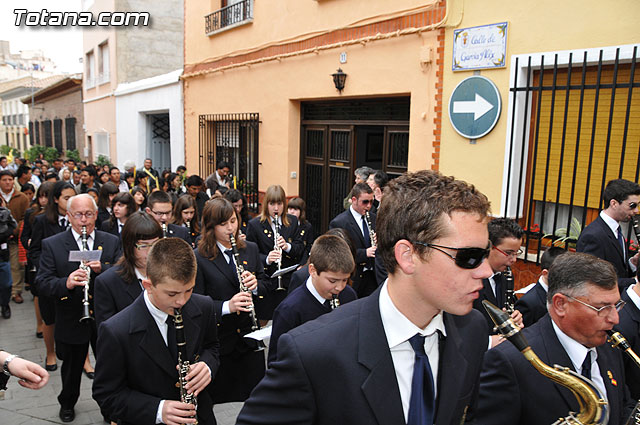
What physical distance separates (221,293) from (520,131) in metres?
4.52

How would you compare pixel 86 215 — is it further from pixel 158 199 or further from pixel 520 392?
pixel 520 392

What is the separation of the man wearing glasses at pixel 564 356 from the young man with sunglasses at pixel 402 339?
652 millimetres

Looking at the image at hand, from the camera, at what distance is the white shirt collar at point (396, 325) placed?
1.79 metres

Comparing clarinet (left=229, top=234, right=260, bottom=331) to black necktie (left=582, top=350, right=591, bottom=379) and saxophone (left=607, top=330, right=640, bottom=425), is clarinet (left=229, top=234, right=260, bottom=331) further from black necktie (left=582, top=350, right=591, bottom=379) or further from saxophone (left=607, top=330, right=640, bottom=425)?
saxophone (left=607, top=330, right=640, bottom=425)

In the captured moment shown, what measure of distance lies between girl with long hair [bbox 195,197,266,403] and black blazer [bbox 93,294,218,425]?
1.01 metres

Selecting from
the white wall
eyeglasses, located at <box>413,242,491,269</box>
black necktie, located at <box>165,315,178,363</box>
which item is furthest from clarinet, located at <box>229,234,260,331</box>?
the white wall

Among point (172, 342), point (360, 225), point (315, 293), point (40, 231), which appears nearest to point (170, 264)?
point (172, 342)

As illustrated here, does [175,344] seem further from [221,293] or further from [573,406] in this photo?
[573,406]

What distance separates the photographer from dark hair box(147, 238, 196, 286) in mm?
2932

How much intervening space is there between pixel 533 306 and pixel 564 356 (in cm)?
130

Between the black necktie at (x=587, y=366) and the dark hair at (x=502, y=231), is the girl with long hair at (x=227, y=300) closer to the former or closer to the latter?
the dark hair at (x=502, y=231)

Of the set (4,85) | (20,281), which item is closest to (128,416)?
(20,281)

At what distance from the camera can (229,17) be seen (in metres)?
12.6

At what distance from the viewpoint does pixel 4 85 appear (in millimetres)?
51219
